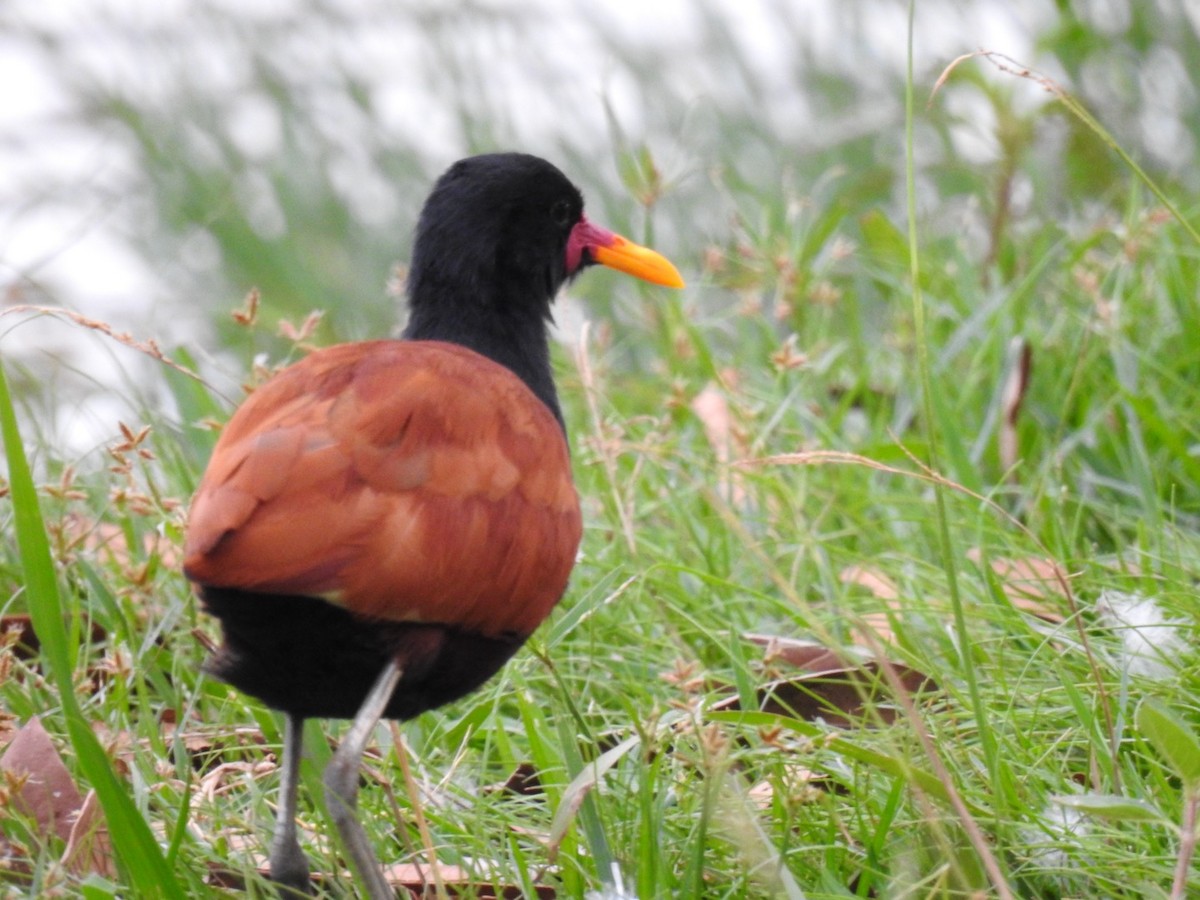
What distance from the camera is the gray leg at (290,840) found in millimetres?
2600

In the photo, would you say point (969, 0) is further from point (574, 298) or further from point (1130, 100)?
point (574, 298)

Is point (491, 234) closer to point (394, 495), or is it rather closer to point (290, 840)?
point (394, 495)

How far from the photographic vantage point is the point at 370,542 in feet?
7.95

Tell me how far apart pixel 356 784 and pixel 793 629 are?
1.22 meters

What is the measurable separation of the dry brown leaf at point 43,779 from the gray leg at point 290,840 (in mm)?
336

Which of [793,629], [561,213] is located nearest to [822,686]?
[793,629]

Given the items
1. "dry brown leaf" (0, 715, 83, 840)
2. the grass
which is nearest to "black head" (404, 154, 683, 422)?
the grass

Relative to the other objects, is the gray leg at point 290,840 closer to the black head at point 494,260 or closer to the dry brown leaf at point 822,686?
the dry brown leaf at point 822,686

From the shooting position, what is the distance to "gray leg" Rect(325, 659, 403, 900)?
2.48 m

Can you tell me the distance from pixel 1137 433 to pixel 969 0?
334 centimetres

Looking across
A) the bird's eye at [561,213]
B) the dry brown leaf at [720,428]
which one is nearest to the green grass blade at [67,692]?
the bird's eye at [561,213]

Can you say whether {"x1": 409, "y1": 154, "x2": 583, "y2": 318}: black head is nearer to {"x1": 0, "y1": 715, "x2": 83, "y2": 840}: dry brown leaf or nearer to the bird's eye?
the bird's eye

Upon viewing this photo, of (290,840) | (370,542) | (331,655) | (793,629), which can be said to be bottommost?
(793,629)

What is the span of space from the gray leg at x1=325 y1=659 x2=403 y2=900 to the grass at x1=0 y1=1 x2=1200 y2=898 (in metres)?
0.09
